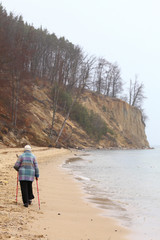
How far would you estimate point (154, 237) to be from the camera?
563 centimetres

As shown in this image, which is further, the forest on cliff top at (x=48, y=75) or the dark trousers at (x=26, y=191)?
the forest on cliff top at (x=48, y=75)

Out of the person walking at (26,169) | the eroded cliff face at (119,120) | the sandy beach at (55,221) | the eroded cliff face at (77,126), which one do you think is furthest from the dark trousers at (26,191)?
the eroded cliff face at (119,120)

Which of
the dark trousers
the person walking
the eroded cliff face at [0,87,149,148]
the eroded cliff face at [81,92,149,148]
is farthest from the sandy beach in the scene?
the eroded cliff face at [81,92,149,148]

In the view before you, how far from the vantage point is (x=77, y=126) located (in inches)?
1935

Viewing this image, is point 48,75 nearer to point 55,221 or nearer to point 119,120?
point 119,120

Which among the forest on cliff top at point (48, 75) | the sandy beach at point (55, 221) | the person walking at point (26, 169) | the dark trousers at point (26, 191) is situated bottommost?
the sandy beach at point (55, 221)

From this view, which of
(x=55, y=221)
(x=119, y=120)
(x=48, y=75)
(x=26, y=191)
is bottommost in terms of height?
(x=55, y=221)

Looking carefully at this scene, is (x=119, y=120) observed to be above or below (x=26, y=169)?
above

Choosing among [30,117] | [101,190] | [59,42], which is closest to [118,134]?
[59,42]

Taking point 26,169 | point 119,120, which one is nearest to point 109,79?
point 119,120

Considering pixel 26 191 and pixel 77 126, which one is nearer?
pixel 26 191

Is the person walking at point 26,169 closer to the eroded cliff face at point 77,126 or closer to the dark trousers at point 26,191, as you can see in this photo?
the dark trousers at point 26,191

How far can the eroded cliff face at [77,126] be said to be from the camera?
2986 centimetres

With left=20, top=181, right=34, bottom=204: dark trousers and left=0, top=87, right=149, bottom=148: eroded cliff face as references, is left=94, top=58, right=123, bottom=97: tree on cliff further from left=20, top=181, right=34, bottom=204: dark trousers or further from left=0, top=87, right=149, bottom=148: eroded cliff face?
left=20, top=181, right=34, bottom=204: dark trousers
